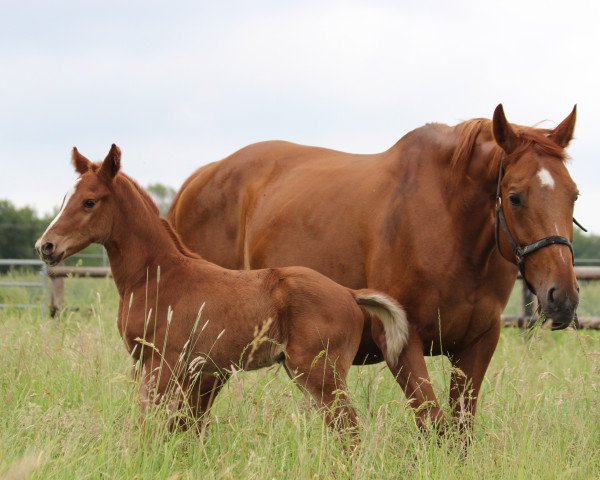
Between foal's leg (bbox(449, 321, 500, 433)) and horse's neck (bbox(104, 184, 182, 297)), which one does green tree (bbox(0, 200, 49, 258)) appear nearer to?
horse's neck (bbox(104, 184, 182, 297))

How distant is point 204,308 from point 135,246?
23.0 inches

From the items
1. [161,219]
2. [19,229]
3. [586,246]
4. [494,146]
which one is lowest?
[586,246]

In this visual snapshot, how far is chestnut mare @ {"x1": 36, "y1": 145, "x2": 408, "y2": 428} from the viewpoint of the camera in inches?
155

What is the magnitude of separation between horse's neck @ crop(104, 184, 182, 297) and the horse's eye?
1736 mm

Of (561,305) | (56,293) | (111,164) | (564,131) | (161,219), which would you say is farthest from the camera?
(56,293)

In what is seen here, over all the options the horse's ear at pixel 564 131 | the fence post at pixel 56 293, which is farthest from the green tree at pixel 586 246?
the horse's ear at pixel 564 131

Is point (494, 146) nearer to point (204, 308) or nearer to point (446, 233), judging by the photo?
point (446, 233)

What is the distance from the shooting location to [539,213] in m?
3.82

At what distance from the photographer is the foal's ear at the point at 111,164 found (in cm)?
438

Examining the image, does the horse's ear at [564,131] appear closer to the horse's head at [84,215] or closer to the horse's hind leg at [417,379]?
the horse's hind leg at [417,379]

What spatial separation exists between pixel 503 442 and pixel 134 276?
79.9 inches

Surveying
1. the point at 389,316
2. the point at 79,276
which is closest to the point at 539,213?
the point at 389,316

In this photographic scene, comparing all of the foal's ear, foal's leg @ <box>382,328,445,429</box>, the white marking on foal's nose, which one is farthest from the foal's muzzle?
the white marking on foal's nose

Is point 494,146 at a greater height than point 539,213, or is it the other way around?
point 494,146
